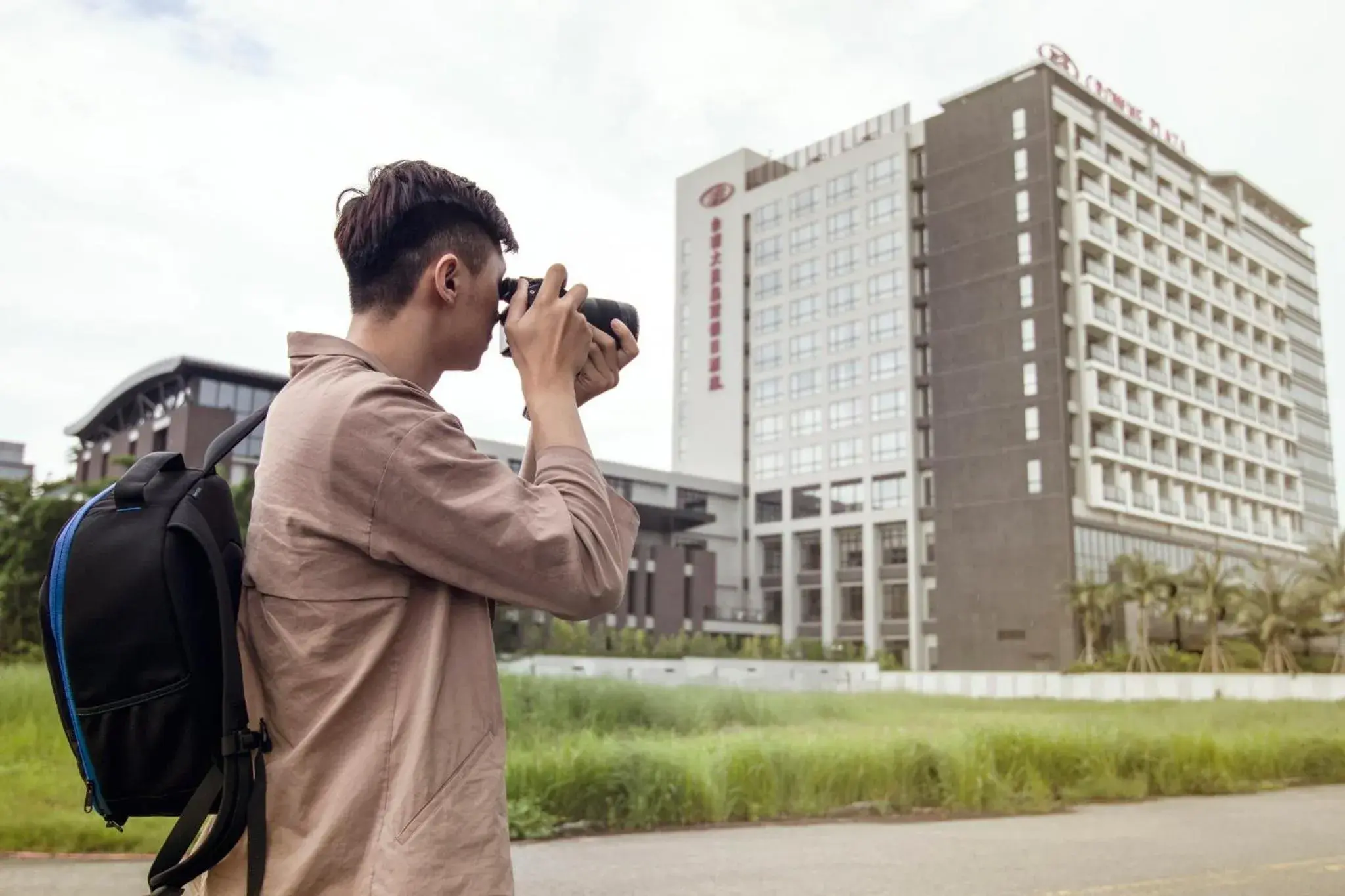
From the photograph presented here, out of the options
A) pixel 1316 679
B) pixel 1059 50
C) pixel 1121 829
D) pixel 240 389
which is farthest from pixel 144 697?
pixel 1059 50

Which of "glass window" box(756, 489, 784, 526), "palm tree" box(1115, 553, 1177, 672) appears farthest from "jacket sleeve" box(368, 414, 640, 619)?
"glass window" box(756, 489, 784, 526)

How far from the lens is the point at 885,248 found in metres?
71.2

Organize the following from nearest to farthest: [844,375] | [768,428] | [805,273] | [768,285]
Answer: [844,375]
[805,273]
[768,428]
[768,285]

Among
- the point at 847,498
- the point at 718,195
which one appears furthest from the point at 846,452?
the point at 718,195

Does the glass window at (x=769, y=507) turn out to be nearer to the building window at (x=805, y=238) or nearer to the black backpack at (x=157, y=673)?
the building window at (x=805, y=238)

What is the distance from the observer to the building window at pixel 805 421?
75.0 meters

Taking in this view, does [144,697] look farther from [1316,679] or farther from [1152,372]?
[1152,372]

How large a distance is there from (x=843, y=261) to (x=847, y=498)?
1540cm

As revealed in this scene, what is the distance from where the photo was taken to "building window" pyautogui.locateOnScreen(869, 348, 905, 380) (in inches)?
2739

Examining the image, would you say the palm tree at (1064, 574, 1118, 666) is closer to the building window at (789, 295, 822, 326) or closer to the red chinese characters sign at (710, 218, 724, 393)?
the building window at (789, 295, 822, 326)

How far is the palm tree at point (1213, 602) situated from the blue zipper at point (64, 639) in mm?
53591

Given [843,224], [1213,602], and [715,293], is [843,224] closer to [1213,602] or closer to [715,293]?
[715,293]

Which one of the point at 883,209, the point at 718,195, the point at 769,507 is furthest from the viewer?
the point at 718,195

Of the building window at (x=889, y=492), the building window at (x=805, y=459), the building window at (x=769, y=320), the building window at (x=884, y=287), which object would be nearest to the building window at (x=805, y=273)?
the building window at (x=769, y=320)
